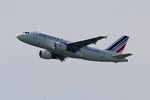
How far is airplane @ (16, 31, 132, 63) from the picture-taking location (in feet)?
517

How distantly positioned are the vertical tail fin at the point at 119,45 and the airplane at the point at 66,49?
242cm

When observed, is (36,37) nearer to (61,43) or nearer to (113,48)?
(61,43)

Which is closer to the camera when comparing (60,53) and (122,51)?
(60,53)

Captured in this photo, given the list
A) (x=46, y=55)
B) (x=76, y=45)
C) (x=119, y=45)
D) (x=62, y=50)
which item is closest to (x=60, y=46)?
(x=62, y=50)

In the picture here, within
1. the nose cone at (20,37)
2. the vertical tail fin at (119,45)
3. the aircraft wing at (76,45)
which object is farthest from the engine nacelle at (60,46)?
the vertical tail fin at (119,45)

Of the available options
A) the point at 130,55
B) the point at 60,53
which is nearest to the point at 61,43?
the point at 60,53

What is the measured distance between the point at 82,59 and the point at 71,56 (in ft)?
8.10

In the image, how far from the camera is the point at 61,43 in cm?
16038

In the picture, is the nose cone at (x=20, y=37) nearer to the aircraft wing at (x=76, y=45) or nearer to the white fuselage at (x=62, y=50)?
the white fuselage at (x=62, y=50)

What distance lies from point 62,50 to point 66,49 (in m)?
1.06

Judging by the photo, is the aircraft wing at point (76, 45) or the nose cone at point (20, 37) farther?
the aircraft wing at point (76, 45)

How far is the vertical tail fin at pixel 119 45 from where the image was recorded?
563ft

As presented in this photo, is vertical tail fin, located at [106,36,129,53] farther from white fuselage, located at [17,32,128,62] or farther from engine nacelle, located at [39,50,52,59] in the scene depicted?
engine nacelle, located at [39,50,52,59]

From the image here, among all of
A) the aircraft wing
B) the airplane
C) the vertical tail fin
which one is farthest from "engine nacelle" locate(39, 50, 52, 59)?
the vertical tail fin
